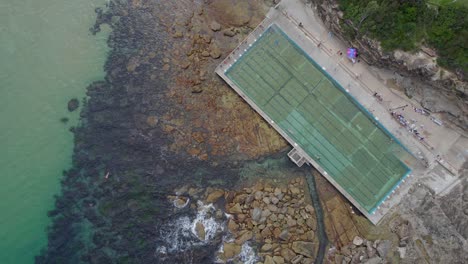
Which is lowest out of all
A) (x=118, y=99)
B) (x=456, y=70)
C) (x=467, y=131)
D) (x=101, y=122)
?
(x=101, y=122)

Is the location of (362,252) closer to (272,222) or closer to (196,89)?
(272,222)

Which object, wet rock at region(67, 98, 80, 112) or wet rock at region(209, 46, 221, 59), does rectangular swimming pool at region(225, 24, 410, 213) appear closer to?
wet rock at region(209, 46, 221, 59)

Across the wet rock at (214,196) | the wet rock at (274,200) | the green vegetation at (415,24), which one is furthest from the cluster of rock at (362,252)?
the green vegetation at (415,24)

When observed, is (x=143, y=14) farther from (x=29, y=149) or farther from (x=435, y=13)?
(x=435, y=13)

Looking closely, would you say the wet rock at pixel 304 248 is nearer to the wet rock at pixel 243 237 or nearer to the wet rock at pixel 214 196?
the wet rock at pixel 243 237

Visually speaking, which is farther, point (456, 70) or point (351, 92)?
point (351, 92)

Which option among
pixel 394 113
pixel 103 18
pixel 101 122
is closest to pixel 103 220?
pixel 101 122
